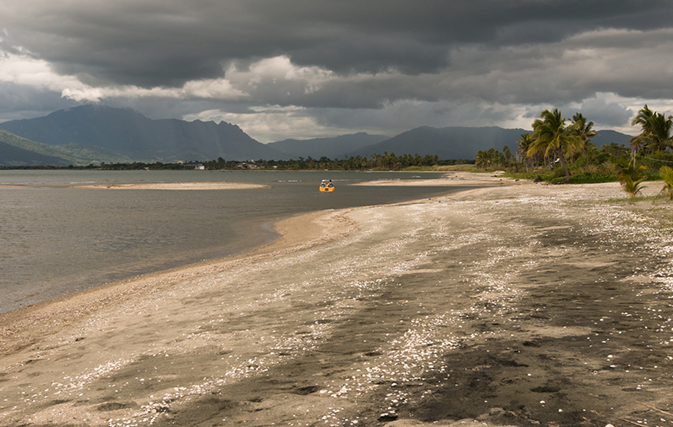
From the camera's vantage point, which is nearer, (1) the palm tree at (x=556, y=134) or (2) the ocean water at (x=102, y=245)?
(2) the ocean water at (x=102, y=245)

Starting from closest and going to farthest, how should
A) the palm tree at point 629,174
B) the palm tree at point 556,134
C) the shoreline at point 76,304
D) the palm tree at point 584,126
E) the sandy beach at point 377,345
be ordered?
the sandy beach at point 377,345
the shoreline at point 76,304
the palm tree at point 629,174
the palm tree at point 556,134
the palm tree at point 584,126

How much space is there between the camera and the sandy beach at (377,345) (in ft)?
15.8

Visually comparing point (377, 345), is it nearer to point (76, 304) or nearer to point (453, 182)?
point (76, 304)

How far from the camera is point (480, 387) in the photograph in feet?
16.6

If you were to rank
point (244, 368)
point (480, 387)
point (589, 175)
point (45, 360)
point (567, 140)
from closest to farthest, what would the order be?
point (480, 387)
point (244, 368)
point (45, 360)
point (589, 175)
point (567, 140)

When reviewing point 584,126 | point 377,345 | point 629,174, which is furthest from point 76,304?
point 584,126

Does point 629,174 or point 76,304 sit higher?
point 629,174

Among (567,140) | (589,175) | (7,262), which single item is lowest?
(7,262)

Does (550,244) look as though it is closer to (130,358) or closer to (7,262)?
(130,358)

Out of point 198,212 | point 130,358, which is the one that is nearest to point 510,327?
point 130,358

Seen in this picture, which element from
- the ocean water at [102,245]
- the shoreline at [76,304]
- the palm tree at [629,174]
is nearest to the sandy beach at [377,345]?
the shoreline at [76,304]

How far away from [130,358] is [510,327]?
7.44m

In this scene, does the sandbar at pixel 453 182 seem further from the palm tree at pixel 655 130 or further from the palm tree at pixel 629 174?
the palm tree at pixel 629 174

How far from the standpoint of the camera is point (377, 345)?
6.82 meters
